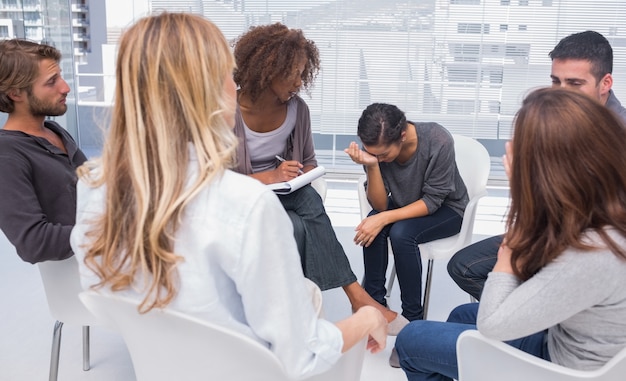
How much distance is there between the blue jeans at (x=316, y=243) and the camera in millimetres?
2258

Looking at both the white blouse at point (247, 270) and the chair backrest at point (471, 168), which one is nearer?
the white blouse at point (247, 270)

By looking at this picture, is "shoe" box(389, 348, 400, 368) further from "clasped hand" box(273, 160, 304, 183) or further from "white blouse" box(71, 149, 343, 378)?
"white blouse" box(71, 149, 343, 378)

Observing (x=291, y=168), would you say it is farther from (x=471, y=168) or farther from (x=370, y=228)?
(x=471, y=168)

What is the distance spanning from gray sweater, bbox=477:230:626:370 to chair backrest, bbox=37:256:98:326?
1.09 metres

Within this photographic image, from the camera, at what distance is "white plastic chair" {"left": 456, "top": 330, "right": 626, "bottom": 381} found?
1084 millimetres

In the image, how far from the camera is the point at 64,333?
247 centimetres

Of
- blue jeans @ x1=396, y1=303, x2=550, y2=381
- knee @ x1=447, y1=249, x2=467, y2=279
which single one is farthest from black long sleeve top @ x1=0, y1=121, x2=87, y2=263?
knee @ x1=447, y1=249, x2=467, y2=279

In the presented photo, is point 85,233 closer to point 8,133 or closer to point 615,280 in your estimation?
point 8,133

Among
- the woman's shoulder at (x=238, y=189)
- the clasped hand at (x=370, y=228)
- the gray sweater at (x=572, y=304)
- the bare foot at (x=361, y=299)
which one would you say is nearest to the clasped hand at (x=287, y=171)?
the clasped hand at (x=370, y=228)

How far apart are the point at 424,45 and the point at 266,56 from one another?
8.92 feet

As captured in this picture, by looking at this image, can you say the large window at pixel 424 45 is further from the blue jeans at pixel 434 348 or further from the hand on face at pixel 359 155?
the blue jeans at pixel 434 348

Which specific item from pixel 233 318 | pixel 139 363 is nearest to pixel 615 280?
pixel 233 318

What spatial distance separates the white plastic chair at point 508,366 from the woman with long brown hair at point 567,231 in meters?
0.03

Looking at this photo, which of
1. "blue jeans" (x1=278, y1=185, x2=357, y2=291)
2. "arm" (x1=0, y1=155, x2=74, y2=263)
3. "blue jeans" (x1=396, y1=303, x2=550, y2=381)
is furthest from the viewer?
"blue jeans" (x1=278, y1=185, x2=357, y2=291)
